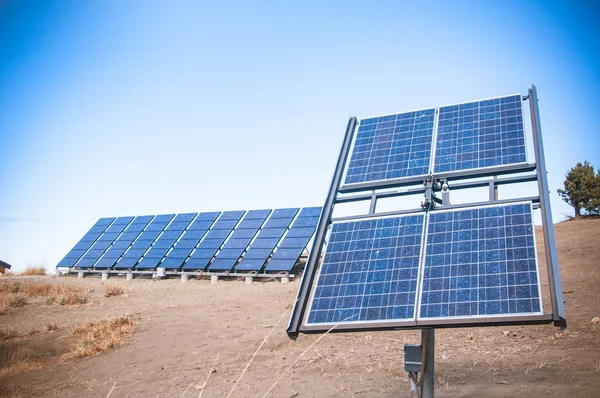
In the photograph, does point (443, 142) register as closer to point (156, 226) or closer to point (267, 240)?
point (267, 240)

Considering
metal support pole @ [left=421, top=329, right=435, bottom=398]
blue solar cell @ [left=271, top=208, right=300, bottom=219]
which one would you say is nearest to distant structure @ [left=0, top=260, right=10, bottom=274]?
blue solar cell @ [left=271, top=208, right=300, bottom=219]

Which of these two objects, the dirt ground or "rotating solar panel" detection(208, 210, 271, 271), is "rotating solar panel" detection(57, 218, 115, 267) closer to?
"rotating solar panel" detection(208, 210, 271, 271)

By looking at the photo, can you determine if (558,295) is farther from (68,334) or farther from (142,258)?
(142,258)

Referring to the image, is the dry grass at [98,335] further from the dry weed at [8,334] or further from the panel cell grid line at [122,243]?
the panel cell grid line at [122,243]

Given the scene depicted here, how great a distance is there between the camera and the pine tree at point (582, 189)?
96.1ft

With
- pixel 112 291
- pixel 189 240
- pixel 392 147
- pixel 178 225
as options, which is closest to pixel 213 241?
pixel 189 240

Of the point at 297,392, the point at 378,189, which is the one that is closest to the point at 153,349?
the point at 297,392

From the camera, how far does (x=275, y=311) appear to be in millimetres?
13578

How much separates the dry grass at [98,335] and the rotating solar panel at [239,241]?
5.54 metres

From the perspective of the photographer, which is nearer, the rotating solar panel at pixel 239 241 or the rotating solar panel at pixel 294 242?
the rotating solar panel at pixel 294 242

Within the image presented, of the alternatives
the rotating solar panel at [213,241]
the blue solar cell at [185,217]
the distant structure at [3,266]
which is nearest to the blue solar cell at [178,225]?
the blue solar cell at [185,217]

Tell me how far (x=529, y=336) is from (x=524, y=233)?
18.5 feet

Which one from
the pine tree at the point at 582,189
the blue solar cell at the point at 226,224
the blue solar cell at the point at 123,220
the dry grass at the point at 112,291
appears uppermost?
the pine tree at the point at 582,189

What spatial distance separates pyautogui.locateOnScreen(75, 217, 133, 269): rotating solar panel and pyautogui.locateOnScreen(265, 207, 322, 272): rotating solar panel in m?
10.8
